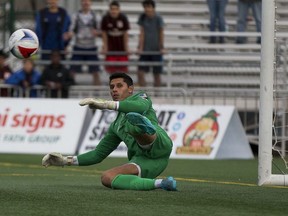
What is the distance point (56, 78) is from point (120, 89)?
442 inches

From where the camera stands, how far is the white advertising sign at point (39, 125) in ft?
72.6

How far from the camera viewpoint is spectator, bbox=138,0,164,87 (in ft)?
78.6

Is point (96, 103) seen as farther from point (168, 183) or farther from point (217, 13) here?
point (217, 13)

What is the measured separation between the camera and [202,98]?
908 inches

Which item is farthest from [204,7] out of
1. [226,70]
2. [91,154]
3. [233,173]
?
[91,154]

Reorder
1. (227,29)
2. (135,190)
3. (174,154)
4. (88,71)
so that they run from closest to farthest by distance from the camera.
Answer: (135,190)
(174,154)
(88,71)
(227,29)

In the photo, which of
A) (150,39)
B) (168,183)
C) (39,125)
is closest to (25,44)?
(168,183)

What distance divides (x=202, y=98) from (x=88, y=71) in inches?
120

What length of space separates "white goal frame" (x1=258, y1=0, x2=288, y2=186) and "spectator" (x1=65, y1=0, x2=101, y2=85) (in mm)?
11967

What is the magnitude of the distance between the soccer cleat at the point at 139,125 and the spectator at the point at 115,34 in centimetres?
1244

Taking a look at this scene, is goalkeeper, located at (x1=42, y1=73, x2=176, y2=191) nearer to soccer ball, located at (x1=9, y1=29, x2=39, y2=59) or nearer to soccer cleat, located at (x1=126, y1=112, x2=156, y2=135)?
soccer cleat, located at (x1=126, y1=112, x2=156, y2=135)

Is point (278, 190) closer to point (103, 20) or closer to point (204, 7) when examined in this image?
point (103, 20)

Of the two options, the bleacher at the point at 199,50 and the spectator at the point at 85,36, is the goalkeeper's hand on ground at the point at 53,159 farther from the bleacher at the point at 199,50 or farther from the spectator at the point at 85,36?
the spectator at the point at 85,36

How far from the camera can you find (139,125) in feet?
37.2
